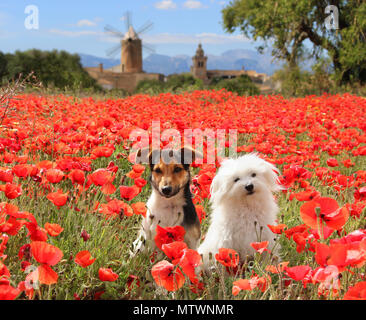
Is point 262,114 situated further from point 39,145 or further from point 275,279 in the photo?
point 275,279

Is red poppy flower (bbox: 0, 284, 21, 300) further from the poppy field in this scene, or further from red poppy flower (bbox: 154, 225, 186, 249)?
red poppy flower (bbox: 154, 225, 186, 249)

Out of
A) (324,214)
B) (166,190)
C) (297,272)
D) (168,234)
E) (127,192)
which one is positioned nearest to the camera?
(297,272)

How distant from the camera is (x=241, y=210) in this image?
8.43 ft

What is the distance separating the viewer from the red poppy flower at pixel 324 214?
1.80 m

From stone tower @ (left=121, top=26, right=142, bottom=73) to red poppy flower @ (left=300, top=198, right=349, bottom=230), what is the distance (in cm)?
6841

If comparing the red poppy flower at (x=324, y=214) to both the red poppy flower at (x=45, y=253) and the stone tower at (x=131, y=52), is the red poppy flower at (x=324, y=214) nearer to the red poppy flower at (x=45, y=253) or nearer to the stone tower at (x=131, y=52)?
the red poppy flower at (x=45, y=253)

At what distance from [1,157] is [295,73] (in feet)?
73.2

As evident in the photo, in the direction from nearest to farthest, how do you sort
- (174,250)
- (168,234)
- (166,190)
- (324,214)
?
(174,250)
(324,214)
(168,234)
(166,190)

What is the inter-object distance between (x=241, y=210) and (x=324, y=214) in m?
0.80

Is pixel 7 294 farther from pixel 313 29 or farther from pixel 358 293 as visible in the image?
pixel 313 29

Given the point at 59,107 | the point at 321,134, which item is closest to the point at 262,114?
the point at 321,134

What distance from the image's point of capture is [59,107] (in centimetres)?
814

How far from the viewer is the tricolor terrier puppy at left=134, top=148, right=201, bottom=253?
100 inches

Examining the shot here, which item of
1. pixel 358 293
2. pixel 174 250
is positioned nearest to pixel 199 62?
pixel 174 250
